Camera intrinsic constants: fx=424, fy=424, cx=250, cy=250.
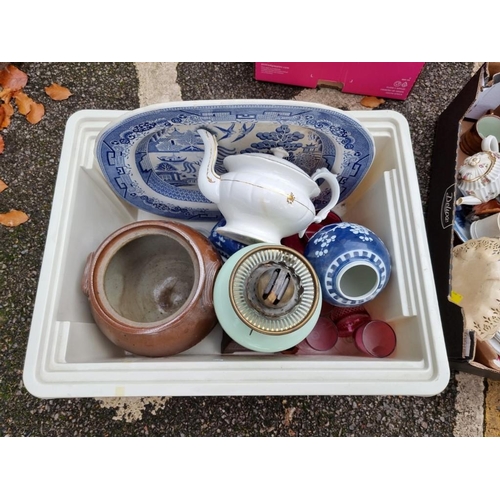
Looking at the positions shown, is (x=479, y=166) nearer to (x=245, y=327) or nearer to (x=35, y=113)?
(x=245, y=327)

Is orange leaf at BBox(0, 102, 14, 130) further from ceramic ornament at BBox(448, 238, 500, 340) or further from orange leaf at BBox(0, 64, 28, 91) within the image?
ceramic ornament at BBox(448, 238, 500, 340)

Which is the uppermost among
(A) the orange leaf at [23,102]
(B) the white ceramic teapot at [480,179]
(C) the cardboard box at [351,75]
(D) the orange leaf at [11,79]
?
(C) the cardboard box at [351,75]

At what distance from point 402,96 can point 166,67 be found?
2.22ft

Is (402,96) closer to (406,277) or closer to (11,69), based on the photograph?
(406,277)

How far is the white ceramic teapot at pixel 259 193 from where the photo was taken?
0.66m

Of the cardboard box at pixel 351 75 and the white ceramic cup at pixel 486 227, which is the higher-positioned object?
the cardboard box at pixel 351 75

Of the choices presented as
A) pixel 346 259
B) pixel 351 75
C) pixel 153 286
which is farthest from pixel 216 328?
pixel 351 75

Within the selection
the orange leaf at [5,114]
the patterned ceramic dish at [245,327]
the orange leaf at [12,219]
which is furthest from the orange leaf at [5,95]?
the patterned ceramic dish at [245,327]

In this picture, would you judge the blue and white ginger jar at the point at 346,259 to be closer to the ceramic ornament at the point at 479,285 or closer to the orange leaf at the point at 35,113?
the ceramic ornament at the point at 479,285

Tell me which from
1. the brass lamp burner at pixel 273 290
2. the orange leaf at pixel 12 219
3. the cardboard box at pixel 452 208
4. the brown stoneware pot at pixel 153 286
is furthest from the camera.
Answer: the orange leaf at pixel 12 219

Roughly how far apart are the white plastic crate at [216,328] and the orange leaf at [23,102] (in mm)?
474

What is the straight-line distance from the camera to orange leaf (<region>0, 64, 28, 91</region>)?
120 centimetres

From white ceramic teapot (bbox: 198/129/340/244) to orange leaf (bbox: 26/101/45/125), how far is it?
69 centimetres

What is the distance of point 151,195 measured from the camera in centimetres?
87
